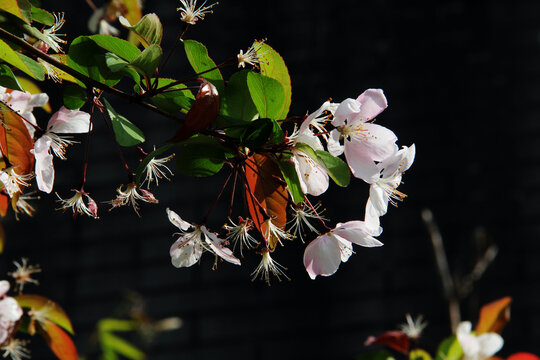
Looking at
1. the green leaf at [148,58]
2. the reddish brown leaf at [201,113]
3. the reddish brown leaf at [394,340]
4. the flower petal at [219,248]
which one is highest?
the green leaf at [148,58]

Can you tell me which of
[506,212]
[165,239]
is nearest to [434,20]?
[506,212]

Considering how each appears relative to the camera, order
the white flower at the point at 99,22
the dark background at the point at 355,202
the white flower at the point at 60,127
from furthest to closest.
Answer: the dark background at the point at 355,202
the white flower at the point at 99,22
the white flower at the point at 60,127

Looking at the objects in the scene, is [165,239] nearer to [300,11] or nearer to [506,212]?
[300,11]

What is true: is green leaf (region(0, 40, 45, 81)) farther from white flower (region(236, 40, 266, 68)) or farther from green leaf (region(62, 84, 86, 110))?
white flower (region(236, 40, 266, 68))

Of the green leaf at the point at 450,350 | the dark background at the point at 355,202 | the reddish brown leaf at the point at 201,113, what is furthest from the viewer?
the dark background at the point at 355,202

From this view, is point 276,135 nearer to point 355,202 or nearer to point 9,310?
point 9,310

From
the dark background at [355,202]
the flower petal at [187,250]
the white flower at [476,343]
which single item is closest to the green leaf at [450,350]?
the white flower at [476,343]

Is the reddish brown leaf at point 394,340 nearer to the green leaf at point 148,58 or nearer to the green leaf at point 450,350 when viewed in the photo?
the green leaf at point 450,350
